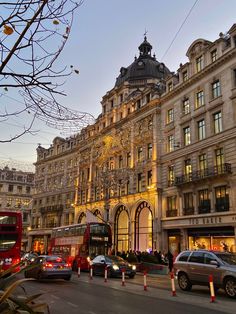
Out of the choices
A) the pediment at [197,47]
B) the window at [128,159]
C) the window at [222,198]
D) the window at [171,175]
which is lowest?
the window at [222,198]

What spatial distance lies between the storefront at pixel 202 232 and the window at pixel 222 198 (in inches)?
25.8

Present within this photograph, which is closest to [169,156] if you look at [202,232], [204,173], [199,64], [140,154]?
[140,154]

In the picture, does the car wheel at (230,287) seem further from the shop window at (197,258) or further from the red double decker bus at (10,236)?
the red double decker bus at (10,236)

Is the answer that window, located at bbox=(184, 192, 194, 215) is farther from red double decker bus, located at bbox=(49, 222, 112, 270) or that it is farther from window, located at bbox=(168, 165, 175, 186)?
red double decker bus, located at bbox=(49, 222, 112, 270)

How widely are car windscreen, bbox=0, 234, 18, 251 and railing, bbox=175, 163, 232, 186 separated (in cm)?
1764

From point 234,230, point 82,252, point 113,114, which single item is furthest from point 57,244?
point 113,114

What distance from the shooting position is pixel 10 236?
808 inches

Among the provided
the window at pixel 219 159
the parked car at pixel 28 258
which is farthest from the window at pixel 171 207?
the parked car at pixel 28 258

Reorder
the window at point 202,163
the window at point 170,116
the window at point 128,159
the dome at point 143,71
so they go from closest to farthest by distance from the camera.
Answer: the window at point 202,163 < the window at point 170,116 < the window at point 128,159 < the dome at point 143,71

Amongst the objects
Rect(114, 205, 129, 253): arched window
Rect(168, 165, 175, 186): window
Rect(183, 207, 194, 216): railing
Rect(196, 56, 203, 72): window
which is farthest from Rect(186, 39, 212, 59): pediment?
Rect(114, 205, 129, 253): arched window

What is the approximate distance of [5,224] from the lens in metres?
20.6

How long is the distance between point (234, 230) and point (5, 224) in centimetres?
1780

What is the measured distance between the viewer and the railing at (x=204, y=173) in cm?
3008

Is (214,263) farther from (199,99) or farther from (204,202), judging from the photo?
(199,99)
